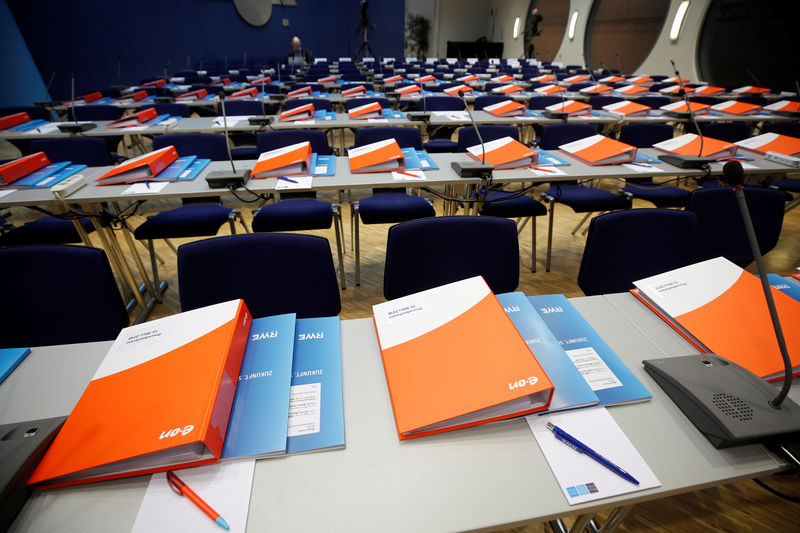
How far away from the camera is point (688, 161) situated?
226 centimetres

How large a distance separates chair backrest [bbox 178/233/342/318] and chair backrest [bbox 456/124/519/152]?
6.50 ft

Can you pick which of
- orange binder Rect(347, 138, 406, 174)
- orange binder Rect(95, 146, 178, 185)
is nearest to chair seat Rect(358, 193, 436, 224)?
orange binder Rect(347, 138, 406, 174)

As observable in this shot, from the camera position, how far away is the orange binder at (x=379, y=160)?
7.08 ft

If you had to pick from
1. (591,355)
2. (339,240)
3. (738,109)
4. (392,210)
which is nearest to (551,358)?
(591,355)

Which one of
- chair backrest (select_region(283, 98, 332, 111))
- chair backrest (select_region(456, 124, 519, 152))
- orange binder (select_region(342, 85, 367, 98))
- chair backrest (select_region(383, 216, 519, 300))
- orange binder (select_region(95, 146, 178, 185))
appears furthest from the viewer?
orange binder (select_region(342, 85, 367, 98))

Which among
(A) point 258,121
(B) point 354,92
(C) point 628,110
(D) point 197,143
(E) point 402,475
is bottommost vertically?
(E) point 402,475

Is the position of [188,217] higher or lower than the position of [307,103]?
lower

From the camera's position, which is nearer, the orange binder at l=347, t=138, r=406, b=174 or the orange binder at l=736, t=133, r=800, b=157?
the orange binder at l=347, t=138, r=406, b=174

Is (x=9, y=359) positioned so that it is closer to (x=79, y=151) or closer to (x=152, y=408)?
(x=152, y=408)

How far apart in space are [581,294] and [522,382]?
204 cm

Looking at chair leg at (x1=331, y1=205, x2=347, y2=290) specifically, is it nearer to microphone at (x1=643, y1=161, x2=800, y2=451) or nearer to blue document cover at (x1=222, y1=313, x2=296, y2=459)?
blue document cover at (x1=222, y1=313, x2=296, y2=459)

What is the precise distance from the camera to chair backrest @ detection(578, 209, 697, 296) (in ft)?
4.98

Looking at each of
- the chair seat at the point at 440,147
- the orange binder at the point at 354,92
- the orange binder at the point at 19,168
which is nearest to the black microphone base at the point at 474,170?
the chair seat at the point at 440,147

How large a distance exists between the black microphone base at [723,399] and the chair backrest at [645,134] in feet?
9.93
